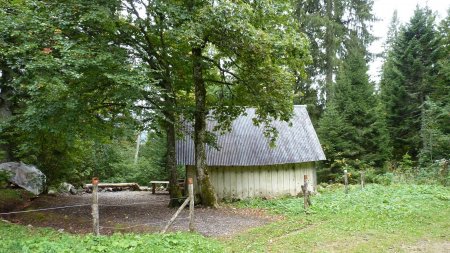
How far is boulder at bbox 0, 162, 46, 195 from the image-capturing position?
1479cm

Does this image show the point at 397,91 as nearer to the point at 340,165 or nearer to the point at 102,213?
the point at 340,165

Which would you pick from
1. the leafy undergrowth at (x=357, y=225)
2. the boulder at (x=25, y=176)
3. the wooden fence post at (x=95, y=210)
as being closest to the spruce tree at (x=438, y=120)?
the leafy undergrowth at (x=357, y=225)

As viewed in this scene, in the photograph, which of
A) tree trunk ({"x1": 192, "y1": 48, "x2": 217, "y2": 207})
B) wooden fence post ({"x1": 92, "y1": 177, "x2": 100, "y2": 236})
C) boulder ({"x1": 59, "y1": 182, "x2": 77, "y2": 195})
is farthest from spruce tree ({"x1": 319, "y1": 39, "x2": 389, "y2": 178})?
wooden fence post ({"x1": 92, "y1": 177, "x2": 100, "y2": 236})

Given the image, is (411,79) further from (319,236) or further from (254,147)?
(319,236)

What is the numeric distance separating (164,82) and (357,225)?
27.3 feet

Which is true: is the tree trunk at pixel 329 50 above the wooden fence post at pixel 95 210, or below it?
above

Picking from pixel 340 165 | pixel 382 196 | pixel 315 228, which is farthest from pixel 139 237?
pixel 340 165

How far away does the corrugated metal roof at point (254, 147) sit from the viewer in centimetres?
1659

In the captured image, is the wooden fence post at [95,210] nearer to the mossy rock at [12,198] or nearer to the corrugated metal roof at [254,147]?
the mossy rock at [12,198]

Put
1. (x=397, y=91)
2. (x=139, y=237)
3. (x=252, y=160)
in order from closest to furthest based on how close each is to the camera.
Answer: (x=139, y=237)
(x=252, y=160)
(x=397, y=91)

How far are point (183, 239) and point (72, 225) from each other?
4162 millimetres

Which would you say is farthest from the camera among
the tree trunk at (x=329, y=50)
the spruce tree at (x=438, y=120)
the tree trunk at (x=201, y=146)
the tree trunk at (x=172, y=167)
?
the tree trunk at (x=329, y=50)

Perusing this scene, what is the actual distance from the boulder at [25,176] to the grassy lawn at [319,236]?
19.1 feet

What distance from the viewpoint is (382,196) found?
13.8 m
